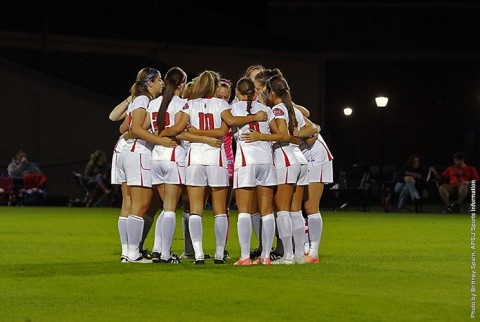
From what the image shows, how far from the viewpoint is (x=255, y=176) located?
15836mm

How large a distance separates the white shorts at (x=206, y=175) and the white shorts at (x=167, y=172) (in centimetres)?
23

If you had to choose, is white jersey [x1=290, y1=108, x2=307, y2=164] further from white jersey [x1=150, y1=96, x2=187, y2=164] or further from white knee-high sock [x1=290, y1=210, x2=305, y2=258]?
white jersey [x1=150, y1=96, x2=187, y2=164]

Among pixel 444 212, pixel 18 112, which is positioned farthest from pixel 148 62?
pixel 444 212

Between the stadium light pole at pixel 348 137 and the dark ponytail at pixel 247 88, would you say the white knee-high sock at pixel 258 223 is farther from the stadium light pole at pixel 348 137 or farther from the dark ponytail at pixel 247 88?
the stadium light pole at pixel 348 137

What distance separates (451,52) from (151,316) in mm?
54226

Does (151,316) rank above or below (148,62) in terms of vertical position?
below

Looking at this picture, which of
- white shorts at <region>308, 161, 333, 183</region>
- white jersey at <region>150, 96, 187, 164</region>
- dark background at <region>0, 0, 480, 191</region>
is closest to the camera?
white jersey at <region>150, 96, 187, 164</region>

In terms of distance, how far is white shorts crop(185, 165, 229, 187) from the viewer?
15.9 metres

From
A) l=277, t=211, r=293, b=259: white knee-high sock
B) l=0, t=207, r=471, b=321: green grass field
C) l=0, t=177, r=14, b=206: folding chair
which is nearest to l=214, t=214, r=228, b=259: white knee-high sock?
l=0, t=207, r=471, b=321: green grass field

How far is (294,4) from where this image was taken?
68438mm

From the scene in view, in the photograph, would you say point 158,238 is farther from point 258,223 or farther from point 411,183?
point 411,183

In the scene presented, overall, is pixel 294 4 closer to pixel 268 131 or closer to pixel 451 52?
pixel 451 52

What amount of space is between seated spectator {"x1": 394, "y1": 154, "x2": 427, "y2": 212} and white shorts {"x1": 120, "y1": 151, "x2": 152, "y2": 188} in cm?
1905

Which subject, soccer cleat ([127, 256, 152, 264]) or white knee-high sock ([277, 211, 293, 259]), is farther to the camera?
soccer cleat ([127, 256, 152, 264])
